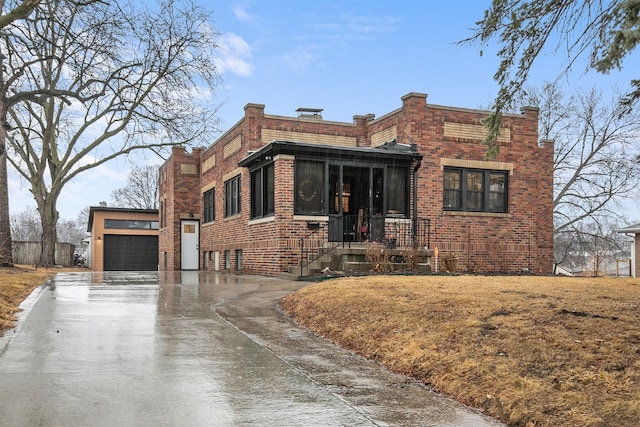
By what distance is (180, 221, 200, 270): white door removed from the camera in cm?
3038

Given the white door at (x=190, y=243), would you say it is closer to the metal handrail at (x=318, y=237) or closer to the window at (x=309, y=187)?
the window at (x=309, y=187)

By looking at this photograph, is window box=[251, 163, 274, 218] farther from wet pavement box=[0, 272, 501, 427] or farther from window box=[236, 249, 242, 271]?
wet pavement box=[0, 272, 501, 427]

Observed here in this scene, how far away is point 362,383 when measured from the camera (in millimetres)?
5402

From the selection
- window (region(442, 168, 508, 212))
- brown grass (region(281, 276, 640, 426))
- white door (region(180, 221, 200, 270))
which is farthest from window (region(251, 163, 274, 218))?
white door (region(180, 221, 200, 270))

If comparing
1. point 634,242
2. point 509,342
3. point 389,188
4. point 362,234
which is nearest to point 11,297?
point 509,342

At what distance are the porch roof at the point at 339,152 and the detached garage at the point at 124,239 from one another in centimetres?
2611

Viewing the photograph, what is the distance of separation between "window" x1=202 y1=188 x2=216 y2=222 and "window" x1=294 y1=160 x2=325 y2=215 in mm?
9953

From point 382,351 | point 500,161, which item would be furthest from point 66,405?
point 500,161

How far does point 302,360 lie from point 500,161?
17094 millimetres

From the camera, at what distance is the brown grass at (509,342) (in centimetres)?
442

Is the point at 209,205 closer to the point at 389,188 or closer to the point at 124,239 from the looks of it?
the point at 389,188

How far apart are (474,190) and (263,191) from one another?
26.2 feet

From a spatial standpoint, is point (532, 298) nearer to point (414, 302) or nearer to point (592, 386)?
point (414, 302)

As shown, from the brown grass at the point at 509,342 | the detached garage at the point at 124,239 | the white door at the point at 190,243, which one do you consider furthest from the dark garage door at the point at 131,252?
the brown grass at the point at 509,342
